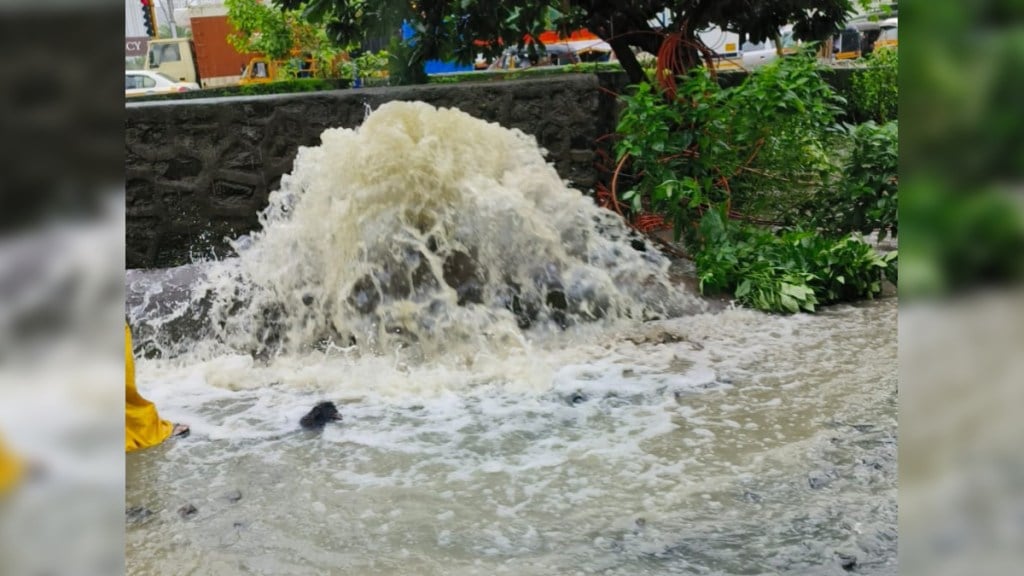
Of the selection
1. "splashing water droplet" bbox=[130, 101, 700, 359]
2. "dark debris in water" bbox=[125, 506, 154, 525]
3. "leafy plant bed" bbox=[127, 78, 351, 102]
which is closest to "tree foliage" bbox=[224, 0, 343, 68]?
"leafy plant bed" bbox=[127, 78, 351, 102]

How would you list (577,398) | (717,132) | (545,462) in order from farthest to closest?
(717,132) < (577,398) < (545,462)

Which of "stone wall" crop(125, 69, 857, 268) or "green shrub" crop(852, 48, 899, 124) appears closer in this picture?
"stone wall" crop(125, 69, 857, 268)

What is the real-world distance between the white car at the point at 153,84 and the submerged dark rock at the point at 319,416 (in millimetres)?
4258

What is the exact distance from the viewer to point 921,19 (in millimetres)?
633

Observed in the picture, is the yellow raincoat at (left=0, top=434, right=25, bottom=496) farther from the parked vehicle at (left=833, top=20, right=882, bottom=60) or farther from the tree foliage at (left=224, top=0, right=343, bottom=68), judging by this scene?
the parked vehicle at (left=833, top=20, right=882, bottom=60)

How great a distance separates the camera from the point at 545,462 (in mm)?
3588

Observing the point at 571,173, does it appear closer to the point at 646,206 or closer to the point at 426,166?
the point at 646,206

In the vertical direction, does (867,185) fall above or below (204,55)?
below

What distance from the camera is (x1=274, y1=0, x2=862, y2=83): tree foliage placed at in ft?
25.1

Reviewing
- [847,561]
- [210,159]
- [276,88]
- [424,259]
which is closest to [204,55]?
[276,88]

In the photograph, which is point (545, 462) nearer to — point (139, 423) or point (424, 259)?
point (139, 423)

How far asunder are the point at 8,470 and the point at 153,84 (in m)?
7.87

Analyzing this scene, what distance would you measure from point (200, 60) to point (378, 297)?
14.6 ft

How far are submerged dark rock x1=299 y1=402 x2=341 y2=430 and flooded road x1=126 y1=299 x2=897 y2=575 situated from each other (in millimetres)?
85
